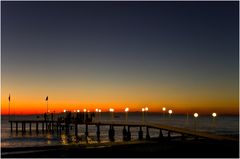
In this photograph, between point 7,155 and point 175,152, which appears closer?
point 7,155

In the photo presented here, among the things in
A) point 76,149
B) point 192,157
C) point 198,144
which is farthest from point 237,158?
point 76,149

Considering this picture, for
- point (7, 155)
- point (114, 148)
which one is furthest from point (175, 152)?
point (7, 155)

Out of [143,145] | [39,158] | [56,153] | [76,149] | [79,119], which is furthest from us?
[79,119]

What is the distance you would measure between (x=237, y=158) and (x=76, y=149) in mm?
11381

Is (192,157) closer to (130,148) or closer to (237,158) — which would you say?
(237,158)

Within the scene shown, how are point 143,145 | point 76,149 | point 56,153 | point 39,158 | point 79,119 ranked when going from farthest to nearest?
point 79,119 < point 143,145 < point 76,149 < point 56,153 < point 39,158

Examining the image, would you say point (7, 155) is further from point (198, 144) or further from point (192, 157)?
point (198, 144)

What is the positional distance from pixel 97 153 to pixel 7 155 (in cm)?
610

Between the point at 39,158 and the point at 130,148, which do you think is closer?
the point at 39,158

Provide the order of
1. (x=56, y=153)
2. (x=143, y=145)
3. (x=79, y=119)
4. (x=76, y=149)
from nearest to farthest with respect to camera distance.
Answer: (x=56, y=153)
(x=76, y=149)
(x=143, y=145)
(x=79, y=119)

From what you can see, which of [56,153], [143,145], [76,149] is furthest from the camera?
[143,145]

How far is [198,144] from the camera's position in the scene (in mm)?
33188

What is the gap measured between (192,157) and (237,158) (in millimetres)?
2864

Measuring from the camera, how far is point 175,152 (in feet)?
92.9
